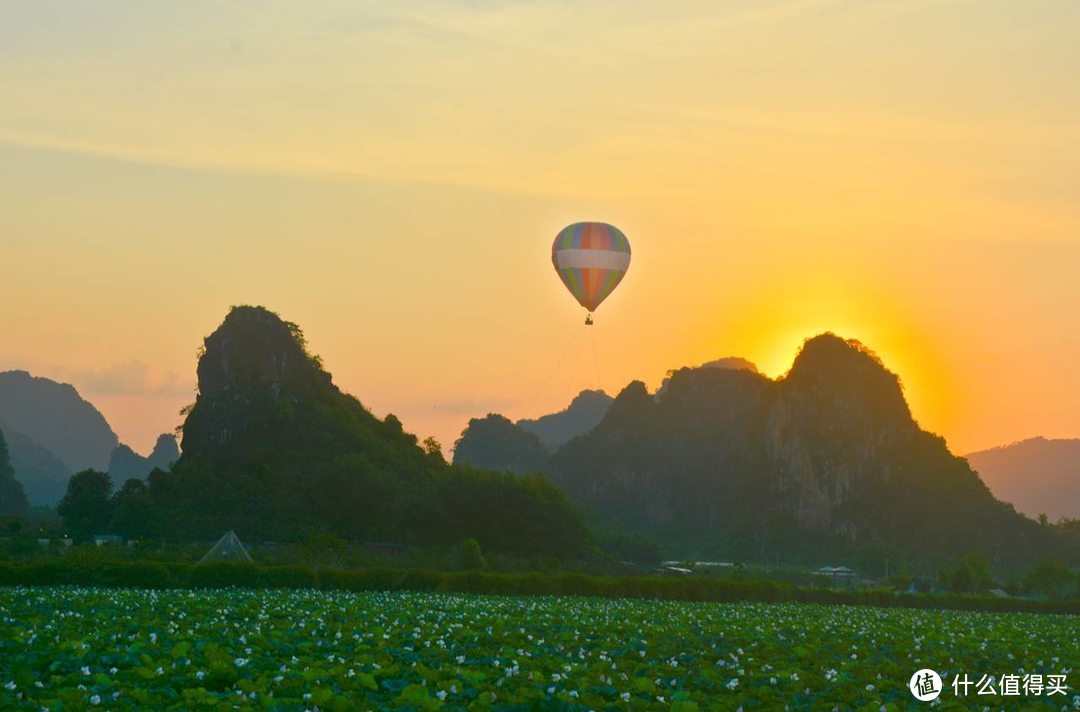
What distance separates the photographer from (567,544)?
265 feet

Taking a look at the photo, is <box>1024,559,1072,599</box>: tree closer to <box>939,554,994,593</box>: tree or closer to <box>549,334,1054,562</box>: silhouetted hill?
<box>939,554,994,593</box>: tree

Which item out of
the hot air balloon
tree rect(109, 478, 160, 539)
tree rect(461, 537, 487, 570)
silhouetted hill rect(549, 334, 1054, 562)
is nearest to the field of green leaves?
the hot air balloon

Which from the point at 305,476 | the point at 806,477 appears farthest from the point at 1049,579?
the point at 806,477

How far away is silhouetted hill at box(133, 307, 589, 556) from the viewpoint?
82250mm

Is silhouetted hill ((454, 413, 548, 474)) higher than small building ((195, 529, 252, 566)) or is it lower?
higher

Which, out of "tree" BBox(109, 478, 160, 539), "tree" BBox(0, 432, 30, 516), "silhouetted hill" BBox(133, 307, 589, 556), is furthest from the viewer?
"tree" BBox(0, 432, 30, 516)

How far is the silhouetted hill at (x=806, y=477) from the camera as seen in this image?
13150cm

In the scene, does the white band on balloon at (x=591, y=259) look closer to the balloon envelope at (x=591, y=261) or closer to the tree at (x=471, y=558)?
the balloon envelope at (x=591, y=261)

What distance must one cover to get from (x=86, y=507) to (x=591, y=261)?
1649 inches

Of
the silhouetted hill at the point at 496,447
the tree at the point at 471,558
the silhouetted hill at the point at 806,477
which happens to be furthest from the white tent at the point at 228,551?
the silhouetted hill at the point at 496,447

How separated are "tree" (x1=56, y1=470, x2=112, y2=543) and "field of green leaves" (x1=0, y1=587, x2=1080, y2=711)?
4858 cm

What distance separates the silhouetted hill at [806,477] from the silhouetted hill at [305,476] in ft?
145

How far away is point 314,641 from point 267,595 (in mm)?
15572

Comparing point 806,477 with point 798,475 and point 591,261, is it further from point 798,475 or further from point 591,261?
point 591,261
